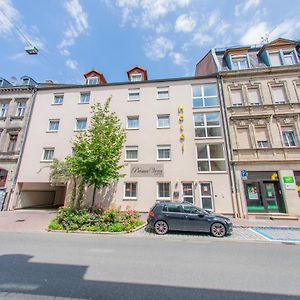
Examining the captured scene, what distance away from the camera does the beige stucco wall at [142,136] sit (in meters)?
14.2

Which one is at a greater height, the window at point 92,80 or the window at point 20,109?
the window at point 92,80

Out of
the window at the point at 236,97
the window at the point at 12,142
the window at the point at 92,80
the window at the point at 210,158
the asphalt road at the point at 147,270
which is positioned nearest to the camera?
the asphalt road at the point at 147,270

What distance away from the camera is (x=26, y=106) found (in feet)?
58.9

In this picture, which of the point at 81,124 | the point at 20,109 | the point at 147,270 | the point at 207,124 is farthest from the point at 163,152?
the point at 20,109

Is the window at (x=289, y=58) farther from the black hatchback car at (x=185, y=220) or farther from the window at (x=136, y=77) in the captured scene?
the black hatchback car at (x=185, y=220)

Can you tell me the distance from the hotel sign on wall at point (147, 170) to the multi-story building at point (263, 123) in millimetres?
5995

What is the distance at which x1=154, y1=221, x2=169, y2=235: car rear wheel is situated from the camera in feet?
29.1

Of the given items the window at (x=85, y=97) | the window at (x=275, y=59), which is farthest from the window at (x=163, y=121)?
the window at (x=275, y=59)

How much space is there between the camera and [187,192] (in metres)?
14.1

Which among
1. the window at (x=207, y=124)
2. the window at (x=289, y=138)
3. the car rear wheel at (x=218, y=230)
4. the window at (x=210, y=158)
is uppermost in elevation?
Answer: the window at (x=207, y=124)

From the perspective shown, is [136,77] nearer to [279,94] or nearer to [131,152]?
[131,152]

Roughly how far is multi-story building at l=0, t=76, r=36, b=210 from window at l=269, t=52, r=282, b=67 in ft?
80.0

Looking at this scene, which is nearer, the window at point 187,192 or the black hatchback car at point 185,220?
the black hatchback car at point 185,220

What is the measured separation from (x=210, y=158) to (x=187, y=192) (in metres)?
3.56
